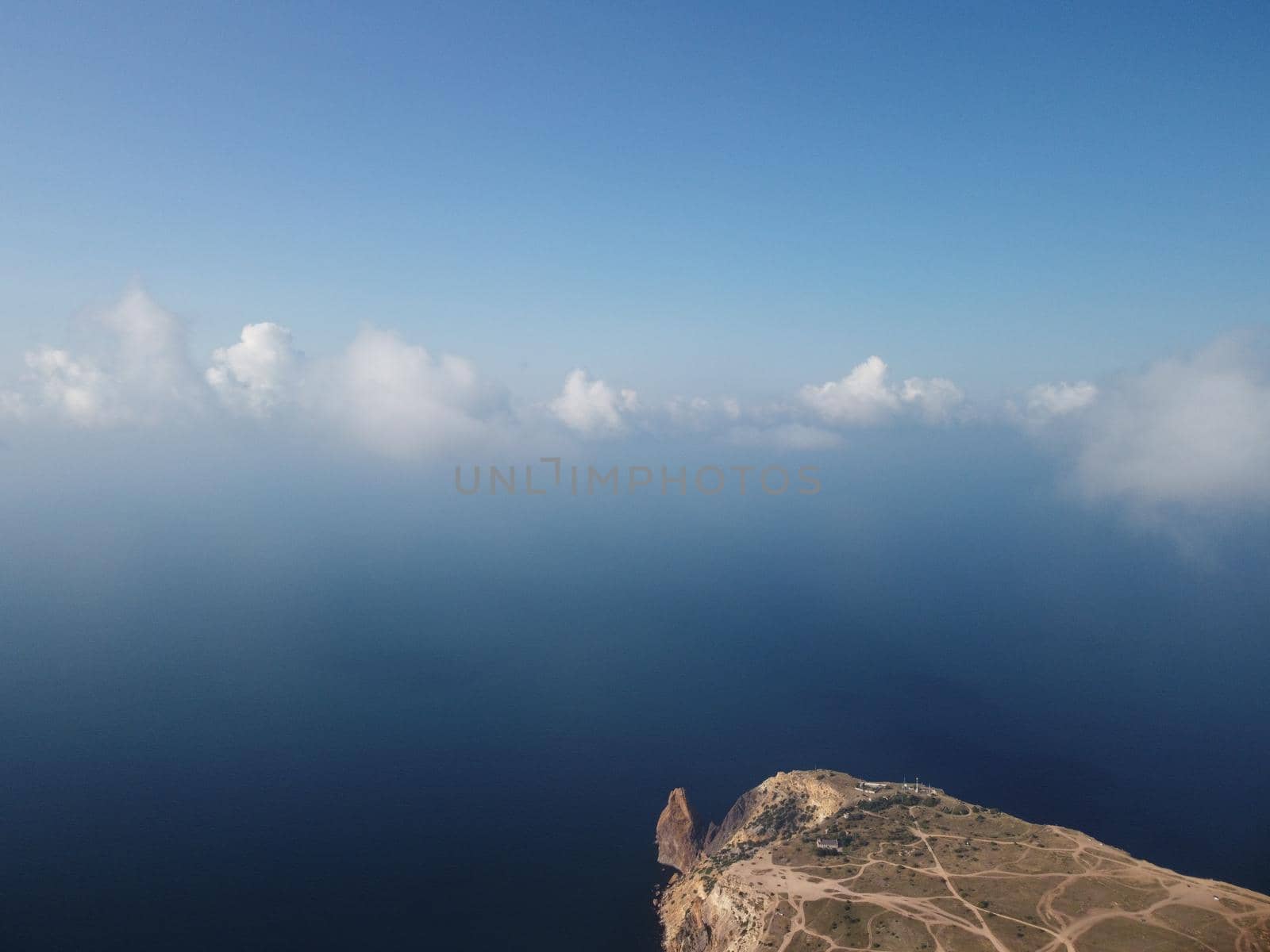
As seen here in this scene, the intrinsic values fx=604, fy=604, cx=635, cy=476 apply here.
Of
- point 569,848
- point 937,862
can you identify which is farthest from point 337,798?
point 937,862

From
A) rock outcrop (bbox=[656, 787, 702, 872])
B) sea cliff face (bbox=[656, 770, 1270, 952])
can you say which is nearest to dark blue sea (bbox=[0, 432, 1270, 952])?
rock outcrop (bbox=[656, 787, 702, 872])

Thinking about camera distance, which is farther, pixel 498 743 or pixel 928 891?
pixel 498 743

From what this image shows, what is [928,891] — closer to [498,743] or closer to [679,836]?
[679,836]

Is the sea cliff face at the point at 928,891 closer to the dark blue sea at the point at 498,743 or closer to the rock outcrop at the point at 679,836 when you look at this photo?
the rock outcrop at the point at 679,836

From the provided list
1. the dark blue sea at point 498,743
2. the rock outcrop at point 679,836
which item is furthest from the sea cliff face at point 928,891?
the dark blue sea at point 498,743

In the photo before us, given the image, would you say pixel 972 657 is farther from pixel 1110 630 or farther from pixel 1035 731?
pixel 1110 630

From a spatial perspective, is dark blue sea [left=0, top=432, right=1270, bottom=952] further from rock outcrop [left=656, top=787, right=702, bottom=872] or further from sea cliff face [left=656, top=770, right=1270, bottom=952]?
sea cliff face [left=656, top=770, right=1270, bottom=952]

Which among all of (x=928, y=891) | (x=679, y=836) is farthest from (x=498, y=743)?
(x=928, y=891)
